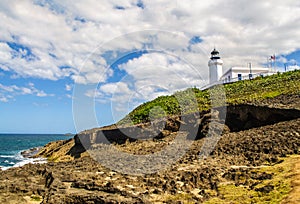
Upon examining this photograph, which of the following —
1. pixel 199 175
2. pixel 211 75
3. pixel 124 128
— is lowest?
pixel 199 175

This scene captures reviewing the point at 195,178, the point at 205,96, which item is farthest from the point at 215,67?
the point at 195,178

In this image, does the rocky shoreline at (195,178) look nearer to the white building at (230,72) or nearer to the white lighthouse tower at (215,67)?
the white building at (230,72)

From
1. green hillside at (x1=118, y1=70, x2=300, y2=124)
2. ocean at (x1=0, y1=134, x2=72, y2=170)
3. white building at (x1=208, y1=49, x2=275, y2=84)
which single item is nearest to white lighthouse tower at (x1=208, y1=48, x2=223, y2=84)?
white building at (x1=208, y1=49, x2=275, y2=84)

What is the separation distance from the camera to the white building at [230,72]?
47888 mm

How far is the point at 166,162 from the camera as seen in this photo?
18.0 meters

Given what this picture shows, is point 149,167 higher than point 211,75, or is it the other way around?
point 211,75

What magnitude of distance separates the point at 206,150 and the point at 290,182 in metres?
8.59

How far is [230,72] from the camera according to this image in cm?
5144

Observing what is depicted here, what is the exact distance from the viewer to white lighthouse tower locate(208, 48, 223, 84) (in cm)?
5641

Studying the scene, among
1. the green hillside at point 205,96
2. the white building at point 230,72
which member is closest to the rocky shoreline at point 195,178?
the green hillside at point 205,96

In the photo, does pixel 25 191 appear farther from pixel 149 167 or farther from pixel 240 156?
pixel 240 156

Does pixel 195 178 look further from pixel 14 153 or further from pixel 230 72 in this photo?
pixel 14 153

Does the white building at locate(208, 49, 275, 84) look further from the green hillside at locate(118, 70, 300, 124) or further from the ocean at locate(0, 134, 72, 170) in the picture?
the ocean at locate(0, 134, 72, 170)

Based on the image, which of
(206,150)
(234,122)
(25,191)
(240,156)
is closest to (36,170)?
(25,191)
